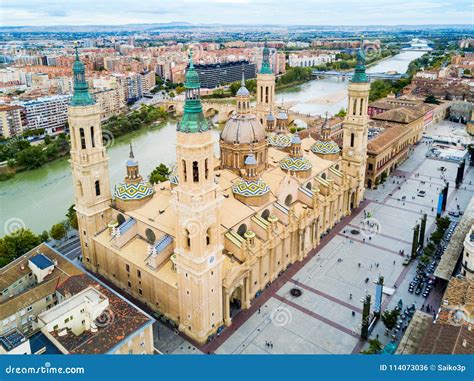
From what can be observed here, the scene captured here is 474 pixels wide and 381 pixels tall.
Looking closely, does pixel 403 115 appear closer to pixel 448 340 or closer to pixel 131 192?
pixel 131 192

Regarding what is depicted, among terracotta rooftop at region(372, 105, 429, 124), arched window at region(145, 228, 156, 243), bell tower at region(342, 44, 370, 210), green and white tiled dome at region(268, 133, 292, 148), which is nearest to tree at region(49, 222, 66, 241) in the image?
arched window at region(145, 228, 156, 243)

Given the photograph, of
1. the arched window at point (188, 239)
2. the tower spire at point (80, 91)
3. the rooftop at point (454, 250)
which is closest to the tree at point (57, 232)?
the tower spire at point (80, 91)

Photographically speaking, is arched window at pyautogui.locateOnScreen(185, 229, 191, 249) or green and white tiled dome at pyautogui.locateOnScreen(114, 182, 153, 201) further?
green and white tiled dome at pyautogui.locateOnScreen(114, 182, 153, 201)

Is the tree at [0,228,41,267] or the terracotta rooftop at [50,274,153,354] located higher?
the terracotta rooftop at [50,274,153,354]

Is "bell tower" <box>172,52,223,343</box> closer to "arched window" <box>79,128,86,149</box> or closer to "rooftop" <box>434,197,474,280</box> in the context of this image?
"arched window" <box>79,128,86,149</box>

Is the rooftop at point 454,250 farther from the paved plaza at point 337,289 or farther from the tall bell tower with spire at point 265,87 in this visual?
the tall bell tower with spire at point 265,87

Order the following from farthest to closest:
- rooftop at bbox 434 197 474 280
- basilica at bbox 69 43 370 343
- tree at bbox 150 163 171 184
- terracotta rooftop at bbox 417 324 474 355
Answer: tree at bbox 150 163 171 184 → rooftop at bbox 434 197 474 280 → basilica at bbox 69 43 370 343 → terracotta rooftop at bbox 417 324 474 355

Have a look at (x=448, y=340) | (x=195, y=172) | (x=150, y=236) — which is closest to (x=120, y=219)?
(x=150, y=236)
